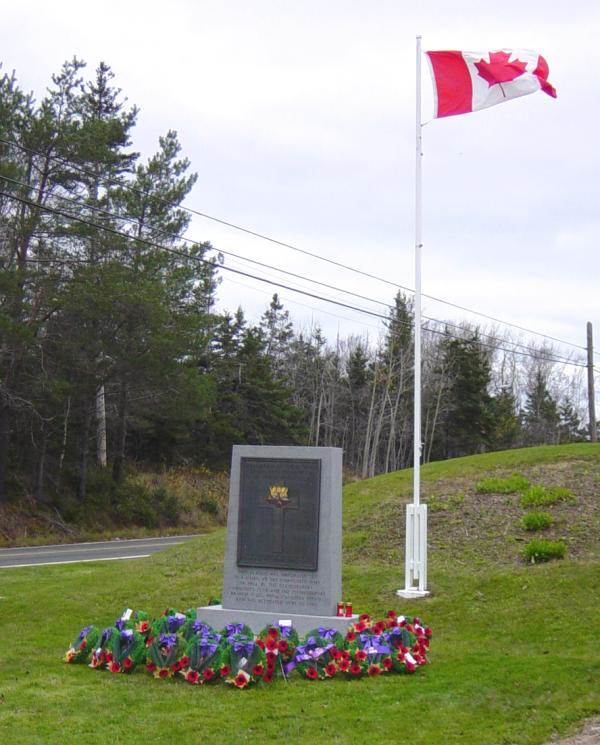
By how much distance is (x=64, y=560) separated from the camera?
2102cm

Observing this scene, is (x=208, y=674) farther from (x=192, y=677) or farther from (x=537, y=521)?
(x=537, y=521)

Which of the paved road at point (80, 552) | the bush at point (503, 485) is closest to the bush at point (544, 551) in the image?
the bush at point (503, 485)

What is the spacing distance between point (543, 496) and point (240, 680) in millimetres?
7653

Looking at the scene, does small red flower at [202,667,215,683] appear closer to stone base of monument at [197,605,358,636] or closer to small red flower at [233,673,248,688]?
small red flower at [233,673,248,688]

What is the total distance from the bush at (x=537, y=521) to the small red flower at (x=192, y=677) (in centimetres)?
670

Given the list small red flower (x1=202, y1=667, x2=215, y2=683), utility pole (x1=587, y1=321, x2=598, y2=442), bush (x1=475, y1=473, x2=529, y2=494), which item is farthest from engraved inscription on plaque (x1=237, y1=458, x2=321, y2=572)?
utility pole (x1=587, y1=321, x2=598, y2=442)

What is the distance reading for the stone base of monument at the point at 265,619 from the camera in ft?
29.5

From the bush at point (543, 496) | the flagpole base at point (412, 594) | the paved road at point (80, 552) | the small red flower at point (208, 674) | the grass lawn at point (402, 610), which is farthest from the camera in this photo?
the paved road at point (80, 552)

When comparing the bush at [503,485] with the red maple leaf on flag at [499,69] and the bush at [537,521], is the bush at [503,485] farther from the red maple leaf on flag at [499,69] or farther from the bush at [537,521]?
the red maple leaf on flag at [499,69]

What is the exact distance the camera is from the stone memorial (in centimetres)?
924

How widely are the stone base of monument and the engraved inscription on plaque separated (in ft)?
1.59

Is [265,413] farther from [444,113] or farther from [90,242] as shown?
[444,113]

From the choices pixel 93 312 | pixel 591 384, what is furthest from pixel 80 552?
pixel 591 384

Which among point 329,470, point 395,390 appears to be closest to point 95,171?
point 329,470
